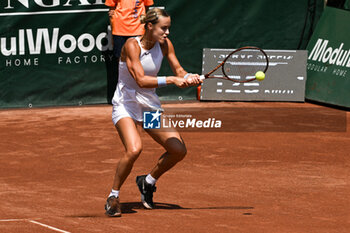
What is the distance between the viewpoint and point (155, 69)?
7.17m

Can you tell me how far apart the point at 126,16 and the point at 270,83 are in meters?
3.03

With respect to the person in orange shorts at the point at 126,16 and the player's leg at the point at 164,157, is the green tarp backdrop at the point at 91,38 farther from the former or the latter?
the player's leg at the point at 164,157

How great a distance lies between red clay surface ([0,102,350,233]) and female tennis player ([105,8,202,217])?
497mm

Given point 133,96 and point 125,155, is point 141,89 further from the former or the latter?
point 125,155

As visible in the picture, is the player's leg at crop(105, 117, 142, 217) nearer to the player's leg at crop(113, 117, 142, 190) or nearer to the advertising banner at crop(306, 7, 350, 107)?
the player's leg at crop(113, 117, 142, 190)

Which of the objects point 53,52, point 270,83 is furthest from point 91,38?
point 270,83

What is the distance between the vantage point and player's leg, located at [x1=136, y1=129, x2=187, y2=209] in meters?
7.17

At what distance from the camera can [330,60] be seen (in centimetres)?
1371

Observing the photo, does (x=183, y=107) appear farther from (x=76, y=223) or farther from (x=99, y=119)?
(x=76, y=223)

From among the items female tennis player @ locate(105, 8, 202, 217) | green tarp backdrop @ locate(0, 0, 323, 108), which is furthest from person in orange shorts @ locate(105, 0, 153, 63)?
female tennis player @ locate(105, 8, 202, 217)

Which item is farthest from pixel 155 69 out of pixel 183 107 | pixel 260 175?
pixel 183 107

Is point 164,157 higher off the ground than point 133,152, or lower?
lower

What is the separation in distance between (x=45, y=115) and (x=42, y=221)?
6088mm

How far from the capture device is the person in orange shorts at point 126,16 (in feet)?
41.2
